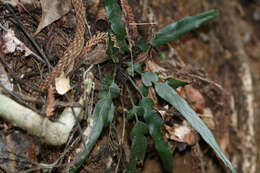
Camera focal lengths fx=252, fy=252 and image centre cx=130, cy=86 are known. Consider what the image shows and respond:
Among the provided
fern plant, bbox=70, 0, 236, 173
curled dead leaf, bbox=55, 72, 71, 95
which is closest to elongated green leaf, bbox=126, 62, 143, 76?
fern plant, bbox=70, 0, 236, 173

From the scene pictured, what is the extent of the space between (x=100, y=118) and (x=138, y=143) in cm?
16

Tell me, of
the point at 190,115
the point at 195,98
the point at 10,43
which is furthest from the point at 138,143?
the point at 10,43

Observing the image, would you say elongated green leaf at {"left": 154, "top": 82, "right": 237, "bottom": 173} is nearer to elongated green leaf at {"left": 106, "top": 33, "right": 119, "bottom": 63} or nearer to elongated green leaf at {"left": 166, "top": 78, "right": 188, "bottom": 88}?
elongated green leaf at {"left": 166, "top": 78, "right": 188, "bottom": 88}

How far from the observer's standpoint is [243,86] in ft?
5.18

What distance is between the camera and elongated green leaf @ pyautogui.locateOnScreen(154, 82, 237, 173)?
90 cm

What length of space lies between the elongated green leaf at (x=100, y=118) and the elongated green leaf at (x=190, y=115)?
181 mm

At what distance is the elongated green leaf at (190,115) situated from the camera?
0.90m

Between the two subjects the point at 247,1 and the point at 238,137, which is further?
the point at 247,1

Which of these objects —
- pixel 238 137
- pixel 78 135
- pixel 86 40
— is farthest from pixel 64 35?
pixel 238 137

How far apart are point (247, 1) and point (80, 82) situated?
164 cm

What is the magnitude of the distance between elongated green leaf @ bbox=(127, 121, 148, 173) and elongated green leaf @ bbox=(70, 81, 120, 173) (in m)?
0.10

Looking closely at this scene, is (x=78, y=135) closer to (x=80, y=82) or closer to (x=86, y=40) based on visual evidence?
(x=80, y=82)

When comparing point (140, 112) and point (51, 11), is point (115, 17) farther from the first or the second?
point (140, 112)

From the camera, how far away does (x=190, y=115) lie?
0.93m
